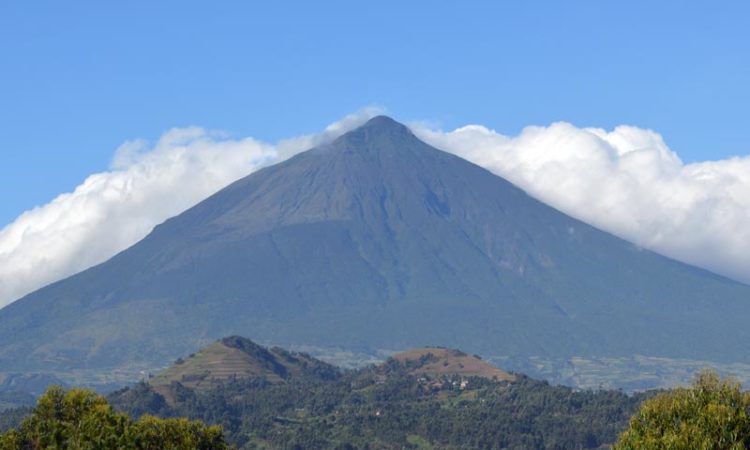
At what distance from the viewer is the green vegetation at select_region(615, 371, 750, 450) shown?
239 feet

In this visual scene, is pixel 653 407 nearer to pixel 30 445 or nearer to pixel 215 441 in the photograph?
pixel 215 441

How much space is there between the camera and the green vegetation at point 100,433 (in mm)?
85688

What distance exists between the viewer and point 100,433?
8725cm

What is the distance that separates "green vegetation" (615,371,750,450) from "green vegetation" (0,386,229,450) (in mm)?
27447

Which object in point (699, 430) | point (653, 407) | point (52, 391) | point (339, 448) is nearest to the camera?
point (699, 430)

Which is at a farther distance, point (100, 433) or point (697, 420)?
point (100, 433)

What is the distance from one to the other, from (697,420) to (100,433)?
35805mm

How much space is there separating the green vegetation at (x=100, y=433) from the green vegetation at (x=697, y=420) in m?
27.4

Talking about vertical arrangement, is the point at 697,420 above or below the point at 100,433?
below

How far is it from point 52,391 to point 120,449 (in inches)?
819

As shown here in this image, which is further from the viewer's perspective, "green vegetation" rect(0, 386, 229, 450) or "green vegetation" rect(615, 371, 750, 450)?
"green vegetation" rect(0, 386, 229, 450)

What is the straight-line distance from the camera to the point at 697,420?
7575cm

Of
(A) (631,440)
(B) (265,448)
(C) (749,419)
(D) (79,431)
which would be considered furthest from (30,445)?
(B) (265,448)

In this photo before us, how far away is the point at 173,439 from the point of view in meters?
88.7
